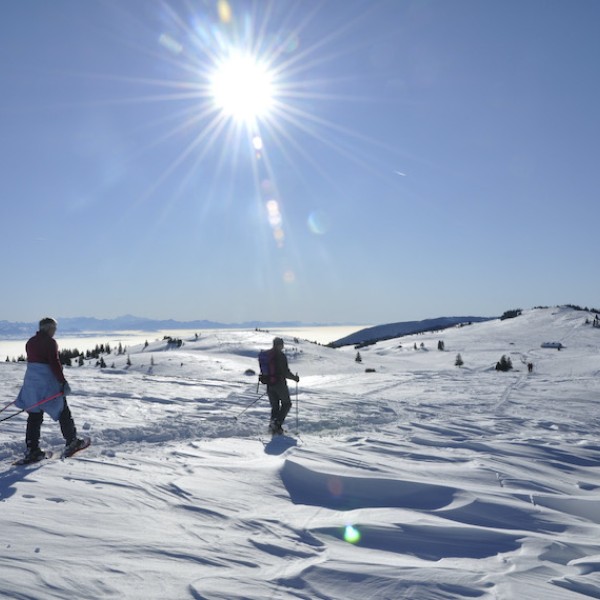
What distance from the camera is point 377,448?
7.38 meters

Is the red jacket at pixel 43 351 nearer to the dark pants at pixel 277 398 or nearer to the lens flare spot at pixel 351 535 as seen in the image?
the dark pants at pixel 277 398

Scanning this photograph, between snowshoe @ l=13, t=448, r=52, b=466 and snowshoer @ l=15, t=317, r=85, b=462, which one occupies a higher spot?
snowshoer @ l=15, t=317, r=85, b=462

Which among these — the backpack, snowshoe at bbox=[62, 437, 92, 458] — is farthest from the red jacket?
the backpack

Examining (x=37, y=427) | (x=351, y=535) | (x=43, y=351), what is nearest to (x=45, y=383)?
(x=43, y=351)

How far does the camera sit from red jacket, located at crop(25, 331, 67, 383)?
646cm

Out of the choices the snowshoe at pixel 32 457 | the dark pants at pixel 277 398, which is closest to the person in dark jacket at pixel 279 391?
the dark pants at pixel 277 398

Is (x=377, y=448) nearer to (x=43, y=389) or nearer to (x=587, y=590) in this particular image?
(x=587, y=590)

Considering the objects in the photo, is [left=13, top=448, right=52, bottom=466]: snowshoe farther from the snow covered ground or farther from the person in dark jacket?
the person in dark jacket

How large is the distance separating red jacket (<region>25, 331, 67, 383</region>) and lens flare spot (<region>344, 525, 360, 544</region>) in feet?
14.6

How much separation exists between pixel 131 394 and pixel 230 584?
396 inches

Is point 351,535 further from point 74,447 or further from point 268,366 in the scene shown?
point 268,366

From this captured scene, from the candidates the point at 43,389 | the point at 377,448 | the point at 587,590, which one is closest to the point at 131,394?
the point at 43,389

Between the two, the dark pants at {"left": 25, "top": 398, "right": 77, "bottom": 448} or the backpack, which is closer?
the dark pants at {"left": 25, "top": 398, "right": 77, "bottom": 448}

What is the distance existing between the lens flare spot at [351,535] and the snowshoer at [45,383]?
165 inches
